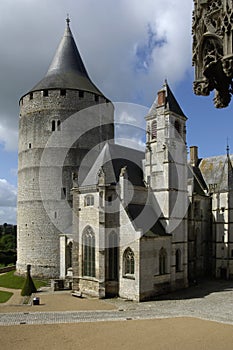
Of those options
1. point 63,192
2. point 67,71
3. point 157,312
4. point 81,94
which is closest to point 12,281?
point 63,192

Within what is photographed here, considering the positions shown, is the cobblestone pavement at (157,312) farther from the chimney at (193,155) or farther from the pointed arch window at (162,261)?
the chimney at (193,155)

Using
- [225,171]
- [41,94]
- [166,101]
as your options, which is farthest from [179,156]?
[41,94]

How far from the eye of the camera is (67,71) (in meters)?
37.2

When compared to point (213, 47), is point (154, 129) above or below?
above

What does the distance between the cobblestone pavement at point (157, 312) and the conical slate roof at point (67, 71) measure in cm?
2181

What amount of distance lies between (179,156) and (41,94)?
51.9 feet

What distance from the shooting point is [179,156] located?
29.7 m

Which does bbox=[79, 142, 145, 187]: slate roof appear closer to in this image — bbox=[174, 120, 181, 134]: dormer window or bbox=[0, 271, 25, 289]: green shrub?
bbox=[174, 120, 181, 134]: dormer window

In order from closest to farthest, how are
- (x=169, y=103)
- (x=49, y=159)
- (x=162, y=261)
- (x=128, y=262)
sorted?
(x=128, y=262)
(x=162, y=261)
(x=169, y=103)
(x=49, y=159)

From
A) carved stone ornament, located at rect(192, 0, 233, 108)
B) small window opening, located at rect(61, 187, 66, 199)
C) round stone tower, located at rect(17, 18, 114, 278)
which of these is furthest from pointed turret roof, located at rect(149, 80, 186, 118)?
carved stone ornament, located at rect(192, 0, 233, 108)

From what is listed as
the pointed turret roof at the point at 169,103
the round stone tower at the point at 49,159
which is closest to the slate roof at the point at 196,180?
the pointed turret roof at the point at 169,103

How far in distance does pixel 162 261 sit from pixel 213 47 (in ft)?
78.6

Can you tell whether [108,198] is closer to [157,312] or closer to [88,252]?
[88,252]

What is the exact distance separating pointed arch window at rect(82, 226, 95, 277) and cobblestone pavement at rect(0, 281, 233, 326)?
3175 mm
